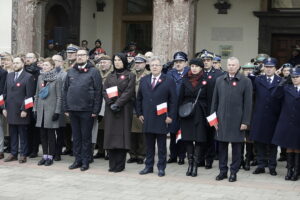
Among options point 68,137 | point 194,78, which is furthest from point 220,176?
point 68,137

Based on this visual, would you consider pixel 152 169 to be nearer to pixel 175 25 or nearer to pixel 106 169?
pixel 106 169

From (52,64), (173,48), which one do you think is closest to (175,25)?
(173,48)

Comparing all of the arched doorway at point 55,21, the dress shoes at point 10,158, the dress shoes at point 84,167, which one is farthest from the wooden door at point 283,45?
the dress shoes at point 10,158

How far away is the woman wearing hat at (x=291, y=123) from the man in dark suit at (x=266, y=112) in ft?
0.89

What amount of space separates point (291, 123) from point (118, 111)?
9.31ft

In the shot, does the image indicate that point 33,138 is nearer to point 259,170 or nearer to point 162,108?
point 162,108

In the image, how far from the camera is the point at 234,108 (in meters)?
9.59

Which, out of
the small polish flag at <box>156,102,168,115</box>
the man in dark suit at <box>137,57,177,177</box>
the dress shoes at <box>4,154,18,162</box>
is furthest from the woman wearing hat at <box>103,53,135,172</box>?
the dress shoes at <box>4,154,18,162</box>

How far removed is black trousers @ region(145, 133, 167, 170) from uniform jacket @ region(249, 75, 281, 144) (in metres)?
1.59

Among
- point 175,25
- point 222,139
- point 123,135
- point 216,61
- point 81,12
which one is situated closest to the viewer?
point 222,139

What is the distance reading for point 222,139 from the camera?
31.6 feet

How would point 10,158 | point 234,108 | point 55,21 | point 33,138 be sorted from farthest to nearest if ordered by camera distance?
point 55,21 → point 33,138 → point 10,158 → point 234,108

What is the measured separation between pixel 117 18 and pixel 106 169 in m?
10.5

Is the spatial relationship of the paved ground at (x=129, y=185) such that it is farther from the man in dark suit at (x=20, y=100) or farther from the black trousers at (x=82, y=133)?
the man in dark suit at (x=20, y=100)
